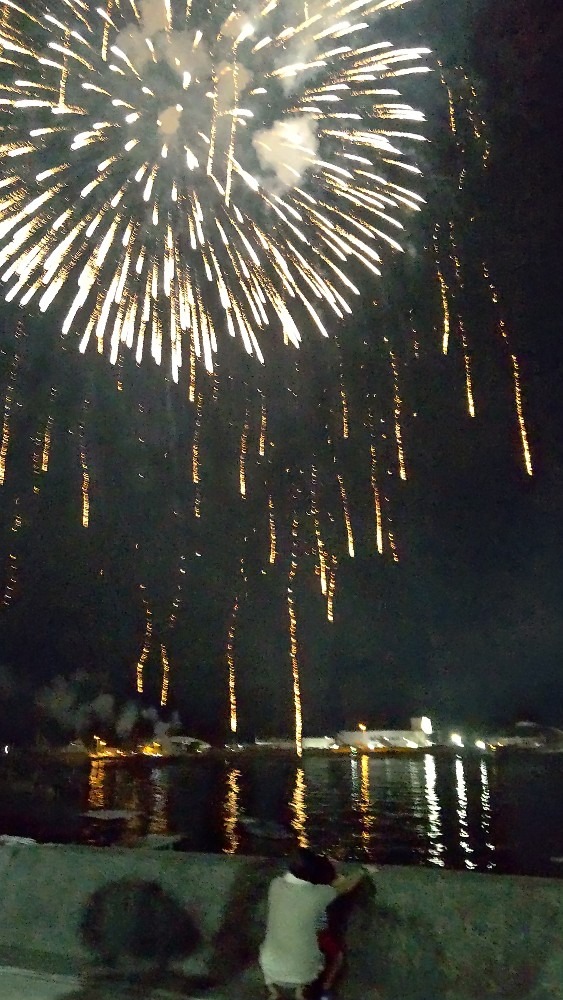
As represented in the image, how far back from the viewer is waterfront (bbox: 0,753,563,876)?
26.2 m

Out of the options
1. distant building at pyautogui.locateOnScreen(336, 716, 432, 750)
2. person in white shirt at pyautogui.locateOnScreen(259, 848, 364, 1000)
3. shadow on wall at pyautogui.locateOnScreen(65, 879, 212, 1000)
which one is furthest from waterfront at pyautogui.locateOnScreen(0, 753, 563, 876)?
distant building at pyautogui.locateOnScreen(336, 716, 432, 750)

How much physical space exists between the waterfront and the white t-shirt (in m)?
8.78

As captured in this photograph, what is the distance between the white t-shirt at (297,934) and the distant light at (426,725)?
6514 inches

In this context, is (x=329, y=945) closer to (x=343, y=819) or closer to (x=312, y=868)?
(x=312, y=868)

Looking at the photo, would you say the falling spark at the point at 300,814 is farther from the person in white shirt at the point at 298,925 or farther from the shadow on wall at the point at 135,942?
the person in white shirt at the point at 298,925

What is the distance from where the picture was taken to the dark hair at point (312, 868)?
5.11 m

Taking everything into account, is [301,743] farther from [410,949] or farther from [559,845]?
[410,949]

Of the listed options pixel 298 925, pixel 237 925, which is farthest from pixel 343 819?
pixel 298 925

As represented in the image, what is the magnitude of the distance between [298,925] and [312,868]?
→ 12.8 inches

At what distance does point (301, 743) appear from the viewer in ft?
565

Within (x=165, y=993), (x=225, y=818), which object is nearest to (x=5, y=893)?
(x=165, y=993)

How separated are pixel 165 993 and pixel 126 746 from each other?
15439 cm

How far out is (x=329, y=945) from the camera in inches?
200

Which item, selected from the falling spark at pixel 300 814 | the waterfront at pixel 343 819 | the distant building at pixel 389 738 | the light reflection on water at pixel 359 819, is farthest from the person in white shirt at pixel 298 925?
the distant building at pixel 389 738
